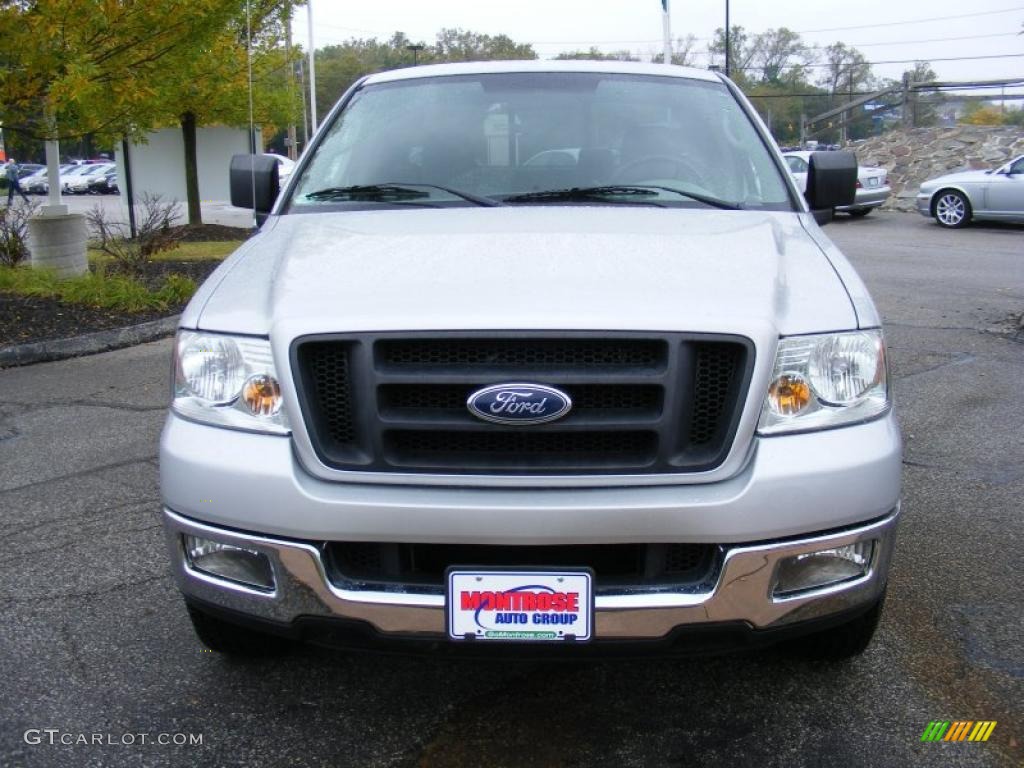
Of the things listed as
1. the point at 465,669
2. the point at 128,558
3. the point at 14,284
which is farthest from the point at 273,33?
the point at 465,669

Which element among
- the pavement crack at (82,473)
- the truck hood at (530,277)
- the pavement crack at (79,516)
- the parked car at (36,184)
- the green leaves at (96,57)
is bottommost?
the parked car at (36,184)

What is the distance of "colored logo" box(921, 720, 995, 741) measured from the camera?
2764 mm

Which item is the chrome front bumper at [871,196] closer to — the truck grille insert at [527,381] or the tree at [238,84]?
the tree at [238,84]

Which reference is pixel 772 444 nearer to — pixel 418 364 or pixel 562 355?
pixel 562 355

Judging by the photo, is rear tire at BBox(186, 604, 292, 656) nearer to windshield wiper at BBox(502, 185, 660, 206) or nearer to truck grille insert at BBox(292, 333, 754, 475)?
truck grille insert at BBox(292, 333, 754, 475)

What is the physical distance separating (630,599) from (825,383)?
2.49 feet

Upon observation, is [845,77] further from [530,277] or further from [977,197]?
[530,277]

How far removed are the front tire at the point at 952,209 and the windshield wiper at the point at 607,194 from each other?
17330 millimetres

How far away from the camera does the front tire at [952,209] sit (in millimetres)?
18928

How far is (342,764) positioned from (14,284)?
8.95 m

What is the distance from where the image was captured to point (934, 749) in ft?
8.91

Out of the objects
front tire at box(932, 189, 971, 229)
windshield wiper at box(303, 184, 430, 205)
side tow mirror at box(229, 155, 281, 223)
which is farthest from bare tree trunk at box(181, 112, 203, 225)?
windshield wiper at box(303, 184, 430, 205)

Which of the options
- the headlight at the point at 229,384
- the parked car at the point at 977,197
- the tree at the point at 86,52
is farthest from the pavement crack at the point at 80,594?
the parked car at the point at 977,197

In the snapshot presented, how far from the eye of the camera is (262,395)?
259cm
